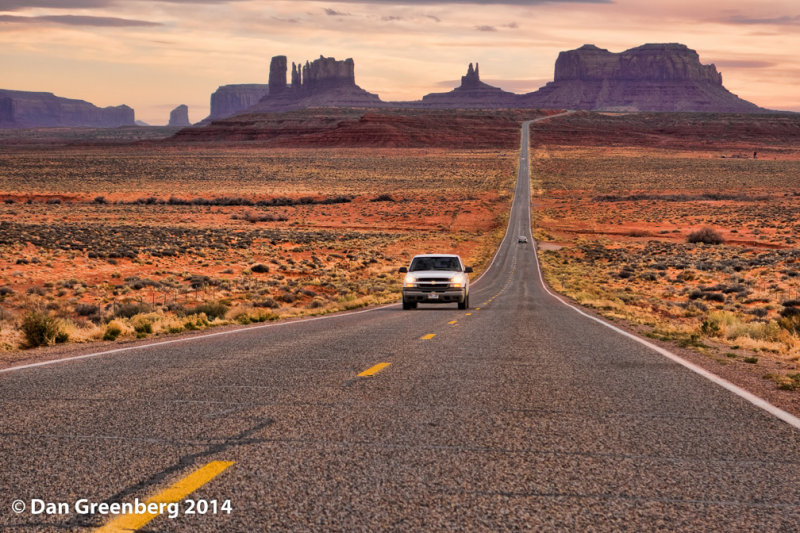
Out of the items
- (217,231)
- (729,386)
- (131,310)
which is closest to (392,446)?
(729,386)

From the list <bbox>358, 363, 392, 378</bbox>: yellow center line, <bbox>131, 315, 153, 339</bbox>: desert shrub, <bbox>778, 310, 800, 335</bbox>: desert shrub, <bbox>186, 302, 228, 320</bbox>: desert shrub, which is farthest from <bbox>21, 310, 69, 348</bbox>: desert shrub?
<bbox>778, 310, 800, 335</bbox>: desert shrub

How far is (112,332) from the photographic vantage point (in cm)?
1476

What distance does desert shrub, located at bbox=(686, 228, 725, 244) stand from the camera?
63497 mm

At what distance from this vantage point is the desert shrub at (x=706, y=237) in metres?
63.5

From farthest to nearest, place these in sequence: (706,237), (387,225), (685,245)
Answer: (387,225)
(706,237)
(685,245)

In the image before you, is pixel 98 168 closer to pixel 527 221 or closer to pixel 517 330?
pixel 527 221

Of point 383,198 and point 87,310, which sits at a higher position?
point 383,198

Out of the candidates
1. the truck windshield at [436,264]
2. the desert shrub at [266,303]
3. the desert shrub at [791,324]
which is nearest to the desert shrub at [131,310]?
the desert shrub at [266,303]

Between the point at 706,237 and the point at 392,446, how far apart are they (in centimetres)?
6399

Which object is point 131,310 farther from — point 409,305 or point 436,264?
point 436,264

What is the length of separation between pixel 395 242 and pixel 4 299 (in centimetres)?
4011

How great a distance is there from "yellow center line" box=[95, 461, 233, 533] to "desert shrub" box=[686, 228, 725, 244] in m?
64.2

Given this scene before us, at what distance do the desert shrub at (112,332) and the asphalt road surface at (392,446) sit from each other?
4.30m

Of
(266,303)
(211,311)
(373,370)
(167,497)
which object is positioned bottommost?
(266,303)
